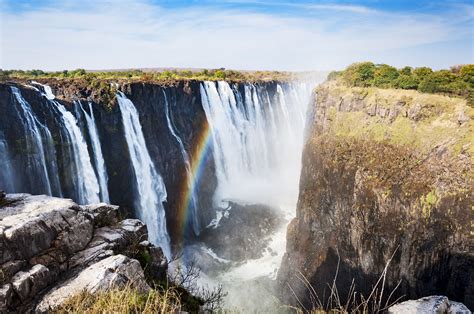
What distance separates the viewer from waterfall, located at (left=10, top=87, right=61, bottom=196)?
2314 cm

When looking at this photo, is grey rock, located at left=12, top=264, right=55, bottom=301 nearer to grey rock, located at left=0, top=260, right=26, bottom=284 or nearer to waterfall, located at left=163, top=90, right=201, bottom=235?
grey rock, located at left=0, top=260, right=26, bottom=284

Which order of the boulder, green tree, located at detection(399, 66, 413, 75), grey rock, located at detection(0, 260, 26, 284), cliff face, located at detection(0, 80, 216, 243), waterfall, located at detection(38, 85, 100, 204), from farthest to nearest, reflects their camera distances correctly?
green tree, located at detection(399, 66, 413, 75), waterfall, located at detection(38, 85, 100, 204), cliff face, located at detection(0, 80, 216, 243), the boulder, grey rock, located at detection(0, 260, 26, 284)

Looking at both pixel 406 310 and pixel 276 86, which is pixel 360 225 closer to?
pixel 406 310

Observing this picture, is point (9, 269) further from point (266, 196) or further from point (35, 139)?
point (266, 196)

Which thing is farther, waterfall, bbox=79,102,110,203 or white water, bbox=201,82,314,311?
white water, bbox=201,82,314,311

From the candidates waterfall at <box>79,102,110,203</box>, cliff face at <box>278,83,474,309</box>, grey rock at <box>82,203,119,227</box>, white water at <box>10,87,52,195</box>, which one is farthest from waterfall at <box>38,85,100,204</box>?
cliff face at <box>278,83,474,309</box>

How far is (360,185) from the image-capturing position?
28.1 meters

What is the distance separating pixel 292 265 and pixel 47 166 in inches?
832

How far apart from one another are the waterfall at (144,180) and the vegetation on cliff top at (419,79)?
2312 cm

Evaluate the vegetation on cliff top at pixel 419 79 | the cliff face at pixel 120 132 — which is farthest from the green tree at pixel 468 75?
the cliff face at pixel 120 132

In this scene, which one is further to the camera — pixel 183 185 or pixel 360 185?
pixel 183 185

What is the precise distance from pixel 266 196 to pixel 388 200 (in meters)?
22.4

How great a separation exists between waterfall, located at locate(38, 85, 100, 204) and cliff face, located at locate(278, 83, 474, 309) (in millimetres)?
16641

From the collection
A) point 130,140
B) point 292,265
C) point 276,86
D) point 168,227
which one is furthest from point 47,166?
point 276,86
